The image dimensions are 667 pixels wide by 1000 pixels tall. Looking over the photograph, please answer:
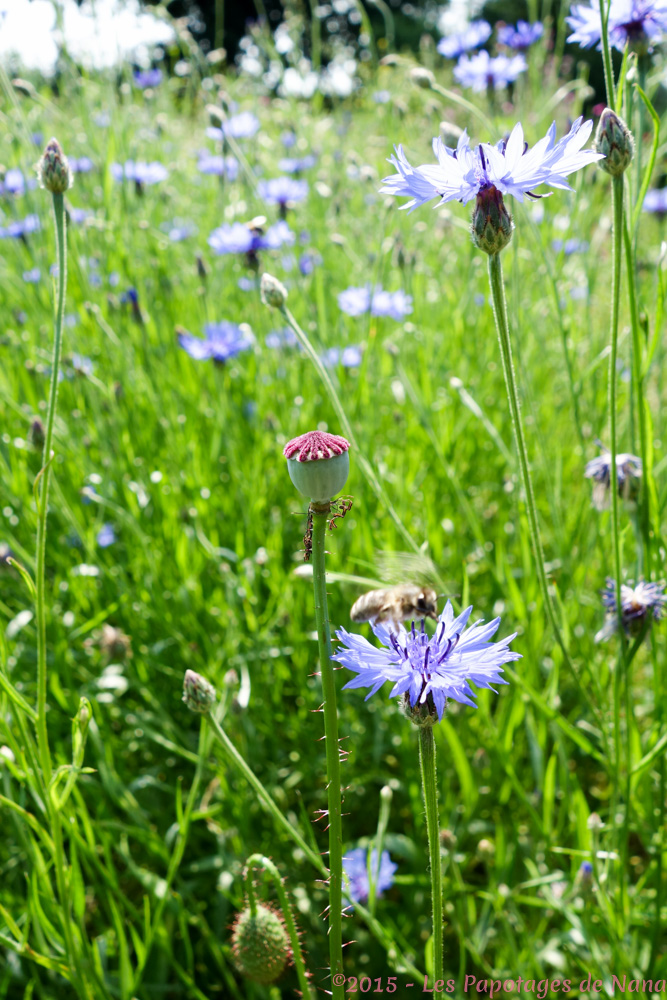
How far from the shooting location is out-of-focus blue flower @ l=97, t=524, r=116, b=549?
167cm

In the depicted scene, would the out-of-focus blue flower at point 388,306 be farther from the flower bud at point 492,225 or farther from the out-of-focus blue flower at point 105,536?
the flower bud at point 492,225

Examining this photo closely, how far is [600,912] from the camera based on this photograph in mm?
937

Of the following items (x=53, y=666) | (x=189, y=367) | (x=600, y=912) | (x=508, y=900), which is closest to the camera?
(x=600, y=912)

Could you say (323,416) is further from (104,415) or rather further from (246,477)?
(104,415)

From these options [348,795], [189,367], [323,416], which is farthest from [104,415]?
[348,795]

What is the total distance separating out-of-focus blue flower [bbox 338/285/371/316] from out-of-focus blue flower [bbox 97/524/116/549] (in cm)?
90

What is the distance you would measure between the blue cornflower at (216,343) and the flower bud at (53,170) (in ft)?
2.85

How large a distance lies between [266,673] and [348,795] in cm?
27

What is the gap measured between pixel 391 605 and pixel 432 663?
0.47 feet

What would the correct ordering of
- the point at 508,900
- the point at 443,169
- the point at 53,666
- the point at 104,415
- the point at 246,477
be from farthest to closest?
the point at 104,415
the point at 246,477
the point at 53,666
the point at 508,900
the point at 443,169

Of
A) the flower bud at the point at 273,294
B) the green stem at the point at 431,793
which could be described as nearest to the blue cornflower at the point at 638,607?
the green stem at the point at 431,793

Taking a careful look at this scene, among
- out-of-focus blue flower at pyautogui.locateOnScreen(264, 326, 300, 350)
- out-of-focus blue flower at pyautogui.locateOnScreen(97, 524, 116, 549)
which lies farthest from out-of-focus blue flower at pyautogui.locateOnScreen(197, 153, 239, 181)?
out-of-focus blue flower at pyautogui.locateOnScreen(97, 524, 116, 549)

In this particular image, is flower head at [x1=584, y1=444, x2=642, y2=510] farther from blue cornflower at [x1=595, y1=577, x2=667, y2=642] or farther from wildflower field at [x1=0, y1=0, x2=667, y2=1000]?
blue cornflower at [x1=595, y1=577, x2=667, y2=642]

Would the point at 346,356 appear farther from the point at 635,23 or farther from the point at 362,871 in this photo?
the point at 362,871
